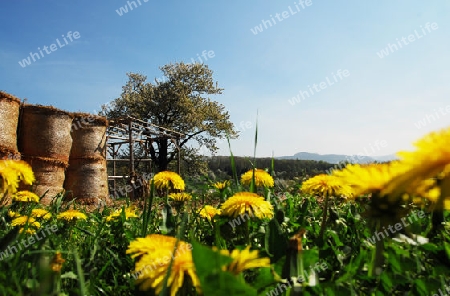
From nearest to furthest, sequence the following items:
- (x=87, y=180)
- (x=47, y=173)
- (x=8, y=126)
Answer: (x=8, y=126) → (x=47, y=173) → (x=87, y=180)

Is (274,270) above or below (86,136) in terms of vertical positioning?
below

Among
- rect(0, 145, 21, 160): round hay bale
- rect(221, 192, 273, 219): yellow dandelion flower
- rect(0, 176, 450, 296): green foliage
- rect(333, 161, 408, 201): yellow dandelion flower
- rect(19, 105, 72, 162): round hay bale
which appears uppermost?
rect(19, 105, 72, 162): round hay bale

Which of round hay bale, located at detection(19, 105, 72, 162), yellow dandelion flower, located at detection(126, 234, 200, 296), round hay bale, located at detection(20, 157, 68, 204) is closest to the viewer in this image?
yellow dandelion flower, located at detection(126, 234, 200, 296)

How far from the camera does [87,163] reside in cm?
1032

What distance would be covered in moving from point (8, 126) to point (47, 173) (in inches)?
60.3

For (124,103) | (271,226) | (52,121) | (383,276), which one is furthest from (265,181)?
(124,103)

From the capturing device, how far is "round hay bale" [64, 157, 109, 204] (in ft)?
32.4

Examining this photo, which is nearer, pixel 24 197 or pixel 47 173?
pixel 24 197

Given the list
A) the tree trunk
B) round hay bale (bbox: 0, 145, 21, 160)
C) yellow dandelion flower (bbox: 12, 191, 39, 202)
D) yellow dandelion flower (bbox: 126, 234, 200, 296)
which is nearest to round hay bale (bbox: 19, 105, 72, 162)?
round hay bale (bbox: 0, 145, 21, 160)

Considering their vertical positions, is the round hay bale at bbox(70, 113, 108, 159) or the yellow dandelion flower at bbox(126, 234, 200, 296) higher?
A: the round hay bale at bbox(70, 113, 108, 159)

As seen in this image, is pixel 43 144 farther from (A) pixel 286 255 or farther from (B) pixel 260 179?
(A) pixel 286 255

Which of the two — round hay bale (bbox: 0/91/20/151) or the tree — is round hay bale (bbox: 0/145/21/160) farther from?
the tree

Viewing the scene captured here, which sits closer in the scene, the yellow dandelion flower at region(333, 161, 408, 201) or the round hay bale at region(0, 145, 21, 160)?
the yellow dandelion flower at region(333, 161, 408, 201)

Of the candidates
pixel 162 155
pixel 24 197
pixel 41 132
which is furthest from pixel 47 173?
pixel 162 155
